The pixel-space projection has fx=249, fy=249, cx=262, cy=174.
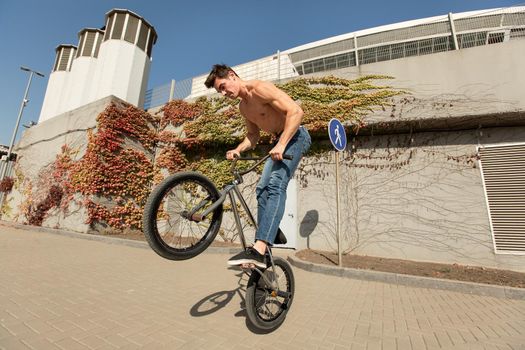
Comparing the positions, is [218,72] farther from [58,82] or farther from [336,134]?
[58,82]

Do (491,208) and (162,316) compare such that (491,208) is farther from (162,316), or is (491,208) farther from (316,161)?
(162,316)

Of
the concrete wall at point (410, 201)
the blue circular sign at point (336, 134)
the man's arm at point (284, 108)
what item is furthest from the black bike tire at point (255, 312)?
the concrete wall at point (410, 201)

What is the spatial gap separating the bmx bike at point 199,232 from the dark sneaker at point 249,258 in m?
0.08

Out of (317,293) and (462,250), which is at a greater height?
(462,250)

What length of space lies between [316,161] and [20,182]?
1236 centimetres

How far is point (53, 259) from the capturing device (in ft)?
13.8

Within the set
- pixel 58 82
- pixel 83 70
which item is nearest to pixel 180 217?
pixel 83 70

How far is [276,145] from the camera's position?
2.13 metres

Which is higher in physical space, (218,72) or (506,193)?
(218,72)

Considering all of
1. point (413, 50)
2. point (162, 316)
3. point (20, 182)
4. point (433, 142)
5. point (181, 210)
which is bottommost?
point (162, 316)

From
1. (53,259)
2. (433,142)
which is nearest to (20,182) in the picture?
(53,259)

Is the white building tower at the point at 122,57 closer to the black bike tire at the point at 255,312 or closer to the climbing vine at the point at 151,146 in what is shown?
the climbing vine at the point at 151,146

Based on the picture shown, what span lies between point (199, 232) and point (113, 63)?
49.2ft

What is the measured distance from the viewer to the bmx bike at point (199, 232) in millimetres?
1924
